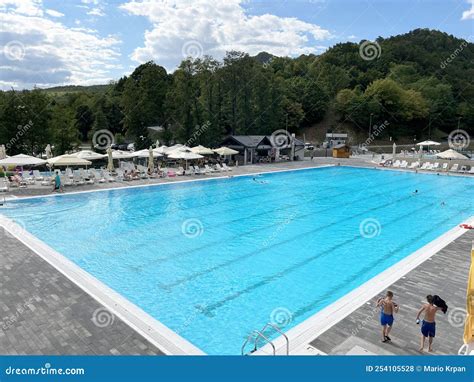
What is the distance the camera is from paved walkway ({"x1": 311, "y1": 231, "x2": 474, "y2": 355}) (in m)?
5.92

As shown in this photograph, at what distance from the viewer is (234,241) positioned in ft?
42.0

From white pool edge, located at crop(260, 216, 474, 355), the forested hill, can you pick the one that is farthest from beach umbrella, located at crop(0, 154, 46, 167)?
white pool edge, located at crop(260, 216, 474, 355)

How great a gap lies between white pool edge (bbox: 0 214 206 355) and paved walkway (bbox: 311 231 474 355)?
2.21m

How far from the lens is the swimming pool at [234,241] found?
8258mm

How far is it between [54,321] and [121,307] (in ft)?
3.90

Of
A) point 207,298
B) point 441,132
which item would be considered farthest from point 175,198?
point 441,132

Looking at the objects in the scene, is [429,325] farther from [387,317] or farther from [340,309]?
[340,309]

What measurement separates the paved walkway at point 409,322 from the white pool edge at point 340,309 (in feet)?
0.43

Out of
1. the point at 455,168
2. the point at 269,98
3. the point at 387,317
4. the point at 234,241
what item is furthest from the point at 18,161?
the point at 455,168

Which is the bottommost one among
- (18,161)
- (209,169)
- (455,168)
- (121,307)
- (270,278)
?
(270,278)

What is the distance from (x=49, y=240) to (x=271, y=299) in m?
7.69

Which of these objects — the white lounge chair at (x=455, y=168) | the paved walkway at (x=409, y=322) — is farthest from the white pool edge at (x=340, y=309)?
the white lounge chair at (x=455, y=168)

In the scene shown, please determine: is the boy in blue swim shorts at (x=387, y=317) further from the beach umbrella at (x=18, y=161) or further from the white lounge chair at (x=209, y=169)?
the white lounge chair at (x=209, y=169)
